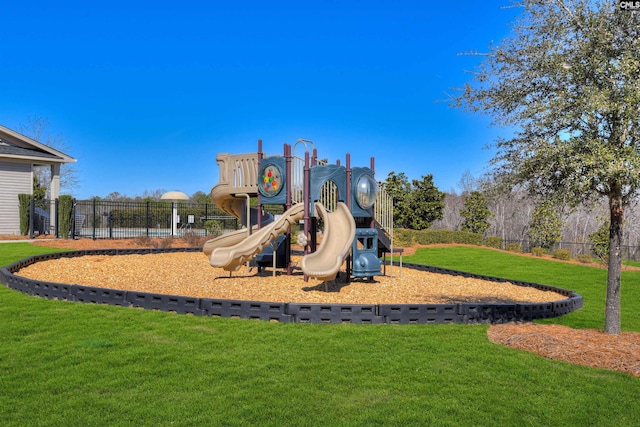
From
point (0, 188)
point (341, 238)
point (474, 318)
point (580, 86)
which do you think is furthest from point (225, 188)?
point (0, 188)

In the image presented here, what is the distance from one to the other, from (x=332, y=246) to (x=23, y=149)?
916 inches

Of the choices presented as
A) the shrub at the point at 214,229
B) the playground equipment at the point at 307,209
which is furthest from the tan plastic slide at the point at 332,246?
the shrub at the point at 214,229

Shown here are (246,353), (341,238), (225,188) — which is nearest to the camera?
(246,353)

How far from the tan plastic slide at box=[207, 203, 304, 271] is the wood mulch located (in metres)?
0.60

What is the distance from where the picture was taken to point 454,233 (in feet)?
96.1

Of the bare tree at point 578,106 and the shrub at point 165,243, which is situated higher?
the bare tree at point 578,106

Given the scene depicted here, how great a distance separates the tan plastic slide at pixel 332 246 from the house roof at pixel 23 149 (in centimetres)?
2068

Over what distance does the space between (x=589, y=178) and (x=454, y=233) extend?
2345 centimetres

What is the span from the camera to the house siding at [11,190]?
82.3ft

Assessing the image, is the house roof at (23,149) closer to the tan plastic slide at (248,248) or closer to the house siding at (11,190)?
the house siding at (11,190)

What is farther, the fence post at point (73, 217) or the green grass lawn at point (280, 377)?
the fence post at point (73, 217)

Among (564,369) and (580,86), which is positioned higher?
(580,86)

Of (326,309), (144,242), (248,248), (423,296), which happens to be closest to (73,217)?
(144,242)

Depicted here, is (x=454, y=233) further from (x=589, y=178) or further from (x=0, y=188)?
(x=0, y=188)
